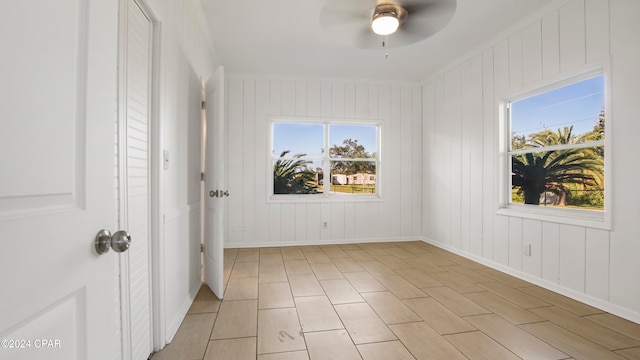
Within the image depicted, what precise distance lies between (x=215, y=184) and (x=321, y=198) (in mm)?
2312

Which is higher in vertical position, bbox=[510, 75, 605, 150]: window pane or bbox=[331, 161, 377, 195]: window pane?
bbox=[510, 75, 605, 150]: window pane

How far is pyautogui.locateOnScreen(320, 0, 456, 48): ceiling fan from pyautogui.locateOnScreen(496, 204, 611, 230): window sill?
6.67 feet

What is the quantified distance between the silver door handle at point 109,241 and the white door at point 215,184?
6.04 ft

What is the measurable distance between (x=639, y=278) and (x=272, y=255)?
3526 mm

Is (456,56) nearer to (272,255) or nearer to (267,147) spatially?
(267,147)

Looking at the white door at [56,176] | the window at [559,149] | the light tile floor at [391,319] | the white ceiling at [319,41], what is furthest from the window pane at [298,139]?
the white door at [56,176]

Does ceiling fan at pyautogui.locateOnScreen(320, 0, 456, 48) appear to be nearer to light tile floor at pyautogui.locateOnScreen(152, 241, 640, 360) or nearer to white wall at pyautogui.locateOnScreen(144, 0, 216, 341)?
white wall at pyautogui.locateOnScreen(144, 0, 216, 341)

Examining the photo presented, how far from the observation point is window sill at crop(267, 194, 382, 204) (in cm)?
456

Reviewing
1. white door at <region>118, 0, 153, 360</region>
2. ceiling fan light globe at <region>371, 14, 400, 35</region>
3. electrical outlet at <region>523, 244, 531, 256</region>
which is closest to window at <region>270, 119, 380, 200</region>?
electrical outlet at <region>523, 244, 531, 256</region>

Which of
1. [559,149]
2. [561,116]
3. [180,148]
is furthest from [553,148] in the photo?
[180,148]

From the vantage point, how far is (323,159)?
4715mm

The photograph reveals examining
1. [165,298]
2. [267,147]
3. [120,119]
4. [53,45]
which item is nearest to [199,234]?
[165,298]

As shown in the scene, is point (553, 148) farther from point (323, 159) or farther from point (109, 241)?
point (109, 241)

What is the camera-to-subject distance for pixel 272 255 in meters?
3.99
